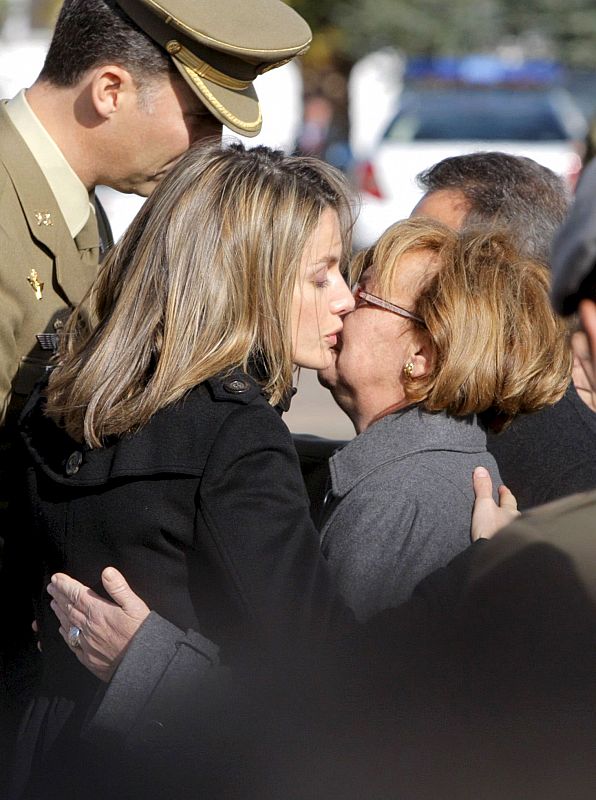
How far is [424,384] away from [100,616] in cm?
78

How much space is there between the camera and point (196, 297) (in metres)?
2.09

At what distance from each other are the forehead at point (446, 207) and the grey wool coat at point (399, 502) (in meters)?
0.79

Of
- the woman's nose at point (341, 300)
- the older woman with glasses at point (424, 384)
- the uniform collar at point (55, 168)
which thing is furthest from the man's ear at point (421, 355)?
the uniform collar at point (55, 168)

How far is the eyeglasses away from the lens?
8.14ft

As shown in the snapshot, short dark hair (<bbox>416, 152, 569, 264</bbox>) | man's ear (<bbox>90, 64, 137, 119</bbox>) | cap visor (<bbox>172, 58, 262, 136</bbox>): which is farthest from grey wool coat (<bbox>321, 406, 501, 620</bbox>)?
man's ear (<bbox>90, 64, 137, 119</bbox>)

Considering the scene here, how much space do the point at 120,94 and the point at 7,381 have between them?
75 cm

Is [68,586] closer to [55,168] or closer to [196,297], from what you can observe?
[196,297]

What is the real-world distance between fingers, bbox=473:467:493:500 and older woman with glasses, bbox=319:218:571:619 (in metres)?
0.02

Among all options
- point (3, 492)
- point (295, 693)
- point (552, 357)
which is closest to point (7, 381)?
point (3, 492)

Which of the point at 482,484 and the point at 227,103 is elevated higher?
the point at 227,103

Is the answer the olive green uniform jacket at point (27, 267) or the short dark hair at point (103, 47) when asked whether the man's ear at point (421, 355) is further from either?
the short dark hair at point (103, 47)

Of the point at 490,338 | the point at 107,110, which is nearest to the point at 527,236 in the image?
the point at 490,338

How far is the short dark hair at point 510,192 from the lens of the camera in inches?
117

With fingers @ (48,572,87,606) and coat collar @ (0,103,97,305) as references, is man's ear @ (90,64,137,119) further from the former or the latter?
fingers @ (48,572,87,606)
